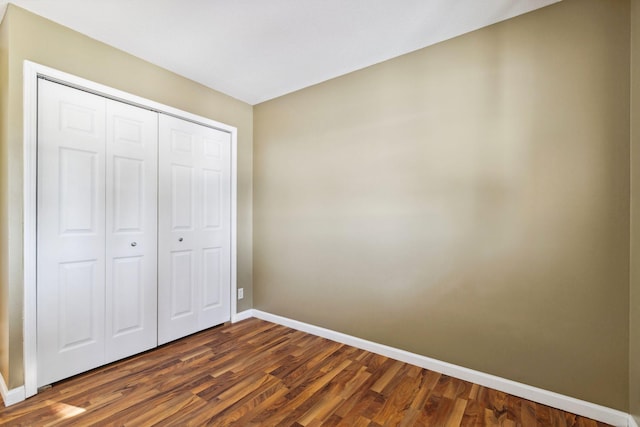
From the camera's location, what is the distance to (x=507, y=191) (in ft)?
6.19

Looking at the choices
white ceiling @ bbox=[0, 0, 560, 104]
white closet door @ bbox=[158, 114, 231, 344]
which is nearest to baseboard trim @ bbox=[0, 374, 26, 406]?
white closet door @ bbox=[158, 114, 231, 344]

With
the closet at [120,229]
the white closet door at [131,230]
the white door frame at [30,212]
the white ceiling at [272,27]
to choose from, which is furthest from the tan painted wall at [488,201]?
the white door frame at [30,212]

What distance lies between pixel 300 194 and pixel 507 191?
182 cm

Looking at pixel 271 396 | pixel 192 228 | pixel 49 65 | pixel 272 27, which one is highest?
pixel 272 27

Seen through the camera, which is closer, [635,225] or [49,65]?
[635,225]

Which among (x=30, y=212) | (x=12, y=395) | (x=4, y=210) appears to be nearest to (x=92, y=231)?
(x=30, y=212)

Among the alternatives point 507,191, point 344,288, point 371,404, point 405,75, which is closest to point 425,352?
point 371,404

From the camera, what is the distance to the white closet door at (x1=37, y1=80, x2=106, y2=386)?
74.7 inches

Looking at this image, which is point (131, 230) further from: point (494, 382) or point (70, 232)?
point (494, 382)

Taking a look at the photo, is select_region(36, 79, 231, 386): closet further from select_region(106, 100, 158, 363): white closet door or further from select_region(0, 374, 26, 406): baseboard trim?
select_region(0, 374, 26, 406): baseboard trim

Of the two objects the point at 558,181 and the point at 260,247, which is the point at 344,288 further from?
the point at 558,181

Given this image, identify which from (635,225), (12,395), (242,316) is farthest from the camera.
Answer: (242,316)

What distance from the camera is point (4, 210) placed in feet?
5.98

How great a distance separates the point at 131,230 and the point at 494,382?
297 cm
